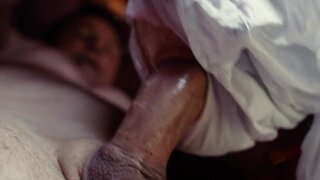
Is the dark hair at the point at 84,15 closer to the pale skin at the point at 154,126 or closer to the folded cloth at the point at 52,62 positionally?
the folded cloth at the point at 52,62

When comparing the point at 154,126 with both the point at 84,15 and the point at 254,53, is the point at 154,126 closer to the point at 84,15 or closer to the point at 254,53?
the point at 254,53

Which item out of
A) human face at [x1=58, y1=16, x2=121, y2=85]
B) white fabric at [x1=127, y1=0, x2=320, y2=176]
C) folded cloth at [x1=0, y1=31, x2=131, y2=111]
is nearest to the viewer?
white fabric at [x1=127, y1=0, x2=320, y2=176]

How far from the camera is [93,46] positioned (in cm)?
123

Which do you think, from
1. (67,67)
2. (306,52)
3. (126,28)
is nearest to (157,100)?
(306,52)

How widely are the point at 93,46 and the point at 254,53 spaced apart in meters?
0.67

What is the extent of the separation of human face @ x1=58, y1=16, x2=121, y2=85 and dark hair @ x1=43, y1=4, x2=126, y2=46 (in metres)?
0.02

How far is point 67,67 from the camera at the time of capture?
3.72 feet

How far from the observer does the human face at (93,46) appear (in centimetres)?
119

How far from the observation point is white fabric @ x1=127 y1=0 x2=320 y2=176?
1.96 feet

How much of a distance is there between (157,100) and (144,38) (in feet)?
0.36

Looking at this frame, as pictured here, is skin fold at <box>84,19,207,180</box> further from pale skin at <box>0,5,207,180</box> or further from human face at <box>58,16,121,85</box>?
human face at <box>58,16,121,85</box>

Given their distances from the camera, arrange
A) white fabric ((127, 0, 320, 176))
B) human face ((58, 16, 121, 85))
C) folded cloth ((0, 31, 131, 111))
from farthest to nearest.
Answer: human face ((58, 16, 121, 85)), folded cloth ((0, 31, 131, 111)), white fabric ((127, 0, 320, 176))

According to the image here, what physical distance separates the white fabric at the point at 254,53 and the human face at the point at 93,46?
1.63ft

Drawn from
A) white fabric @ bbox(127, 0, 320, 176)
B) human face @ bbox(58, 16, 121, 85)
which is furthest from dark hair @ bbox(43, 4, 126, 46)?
white fabric @ bbox(127, 0, 320, 176)
